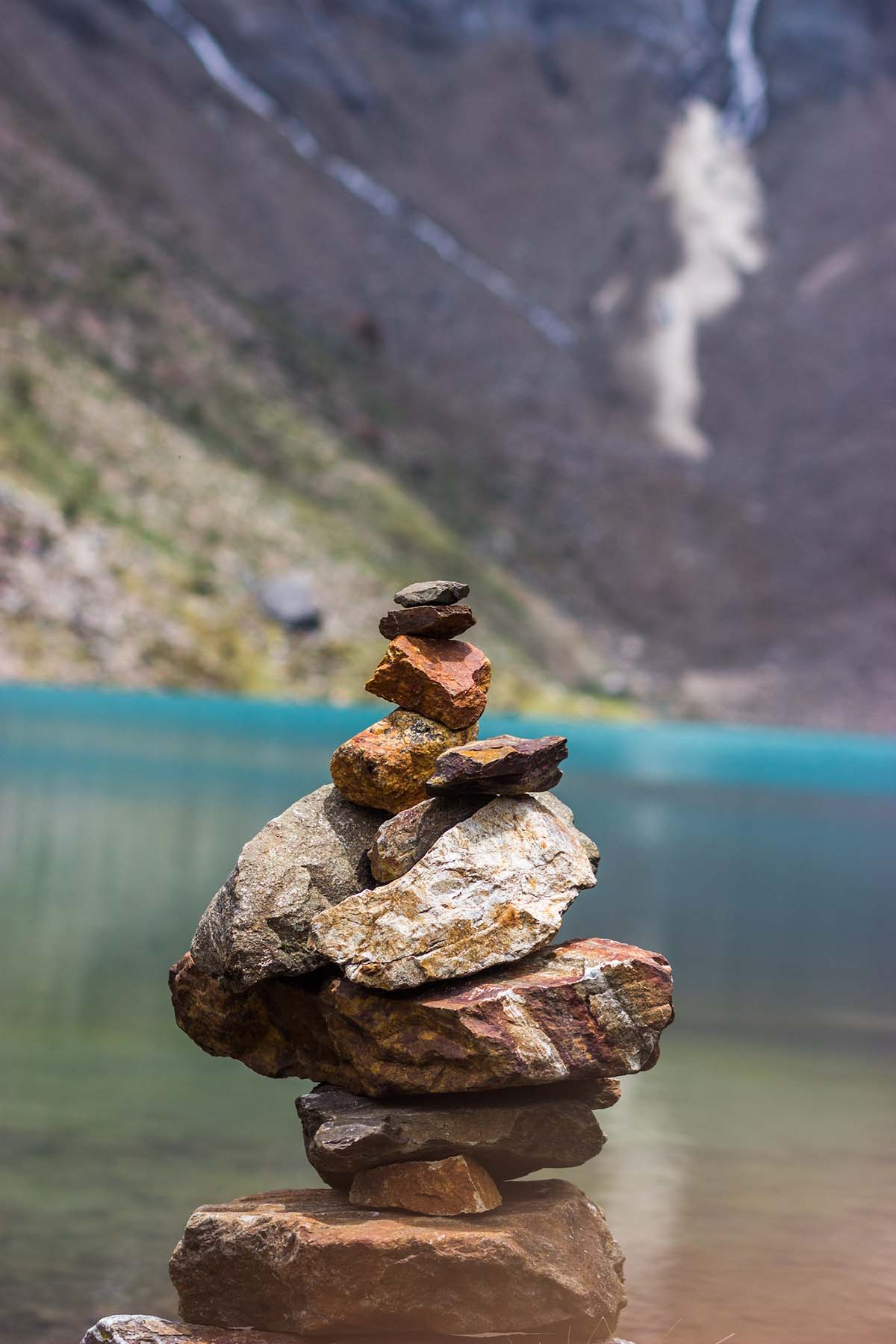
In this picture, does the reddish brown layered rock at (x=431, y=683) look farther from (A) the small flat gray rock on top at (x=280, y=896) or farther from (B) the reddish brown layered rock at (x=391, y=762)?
(A) the small flat gray rock on top at (x=280, y=896)

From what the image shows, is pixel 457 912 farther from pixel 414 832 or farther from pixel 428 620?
pixel 428 620

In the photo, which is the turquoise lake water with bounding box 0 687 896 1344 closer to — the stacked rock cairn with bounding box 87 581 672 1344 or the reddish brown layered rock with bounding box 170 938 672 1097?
the stacked rock cairn with bounding box 87 581 672 1344

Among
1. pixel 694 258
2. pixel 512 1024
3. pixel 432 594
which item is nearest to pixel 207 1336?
pixel 512 1024

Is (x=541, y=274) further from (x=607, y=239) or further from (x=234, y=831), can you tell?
(x=234, y=831)

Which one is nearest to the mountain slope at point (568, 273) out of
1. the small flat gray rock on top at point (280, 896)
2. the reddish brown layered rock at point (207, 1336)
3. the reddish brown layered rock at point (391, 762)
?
the reddish brown layered rock at point (391, 762)

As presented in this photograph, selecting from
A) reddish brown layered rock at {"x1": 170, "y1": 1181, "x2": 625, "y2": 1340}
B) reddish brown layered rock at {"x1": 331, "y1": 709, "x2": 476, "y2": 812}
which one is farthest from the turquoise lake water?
reddish brown layered rock at {"x1": 331, "y1": 709, "x2": 476, "y2": 812}

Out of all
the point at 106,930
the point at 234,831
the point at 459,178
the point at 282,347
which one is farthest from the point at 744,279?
the point at 106,930
